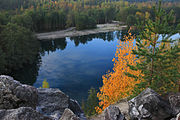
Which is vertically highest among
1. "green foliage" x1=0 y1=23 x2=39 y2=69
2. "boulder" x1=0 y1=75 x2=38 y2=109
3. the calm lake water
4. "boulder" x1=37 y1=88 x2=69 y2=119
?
"boulder" x1=0 y1=75 x2=38 y2=109

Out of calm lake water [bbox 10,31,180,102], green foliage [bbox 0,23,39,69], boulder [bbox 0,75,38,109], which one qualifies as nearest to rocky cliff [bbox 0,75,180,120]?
boulder [bbox 0,75,38,109]

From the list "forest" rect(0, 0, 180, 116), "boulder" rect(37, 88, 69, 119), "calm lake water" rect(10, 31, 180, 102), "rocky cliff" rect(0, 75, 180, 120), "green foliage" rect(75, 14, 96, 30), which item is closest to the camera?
"rocky cliff" rect(0, 75, 180, 120)

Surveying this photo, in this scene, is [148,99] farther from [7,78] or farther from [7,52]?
[7,52]

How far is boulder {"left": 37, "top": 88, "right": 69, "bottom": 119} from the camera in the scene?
40.5 ft

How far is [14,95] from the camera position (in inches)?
461

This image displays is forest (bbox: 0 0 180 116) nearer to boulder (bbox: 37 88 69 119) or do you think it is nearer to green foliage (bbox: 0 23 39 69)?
green foliage (bbox: 0 23 39 69)

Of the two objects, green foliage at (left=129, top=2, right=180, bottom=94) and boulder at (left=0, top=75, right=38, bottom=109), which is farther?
green foliage at (left=129, top=2, right=180, bottom=94)

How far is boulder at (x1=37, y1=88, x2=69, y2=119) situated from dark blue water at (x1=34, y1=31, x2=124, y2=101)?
1231 inches

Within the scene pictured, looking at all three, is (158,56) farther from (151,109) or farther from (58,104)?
(58,104)

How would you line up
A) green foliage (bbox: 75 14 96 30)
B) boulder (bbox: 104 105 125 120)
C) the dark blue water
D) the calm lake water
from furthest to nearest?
green foliage (bbox: 75 14 96 30), the calm lake water, the dark blue water, boulder (bbox: 104 105 125 120)

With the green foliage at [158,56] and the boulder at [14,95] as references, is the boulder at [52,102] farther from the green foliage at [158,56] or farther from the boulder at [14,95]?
the green foliage at [158,56]

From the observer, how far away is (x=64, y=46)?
9700 cm

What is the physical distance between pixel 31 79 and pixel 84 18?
93.1 meters

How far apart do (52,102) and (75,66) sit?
52948 millimetres
